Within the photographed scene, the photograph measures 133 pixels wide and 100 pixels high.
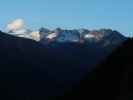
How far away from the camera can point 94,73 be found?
1540 inches

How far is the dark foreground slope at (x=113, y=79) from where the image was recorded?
111ft

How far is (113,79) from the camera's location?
35281 millimetres

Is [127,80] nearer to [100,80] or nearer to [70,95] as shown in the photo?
[100,80]

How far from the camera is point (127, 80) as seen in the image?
3378cm

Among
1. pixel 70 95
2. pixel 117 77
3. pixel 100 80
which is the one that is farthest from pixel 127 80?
pixel 70 95

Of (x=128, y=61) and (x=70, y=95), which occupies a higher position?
(x=128, y=61)

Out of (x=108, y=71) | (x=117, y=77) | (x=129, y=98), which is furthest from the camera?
(x=108, y=71)

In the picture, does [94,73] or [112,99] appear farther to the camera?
[94,73]

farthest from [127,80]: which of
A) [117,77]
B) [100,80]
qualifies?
[100,80]

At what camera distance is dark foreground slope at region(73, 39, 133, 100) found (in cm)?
3375

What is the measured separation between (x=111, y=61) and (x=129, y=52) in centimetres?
229

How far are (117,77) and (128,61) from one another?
1393 mm

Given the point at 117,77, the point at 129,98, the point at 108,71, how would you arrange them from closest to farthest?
1. the point at 129,98
2. the point at 117,77
3. the point at 108,71

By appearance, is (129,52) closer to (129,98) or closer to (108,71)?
(108,71)
